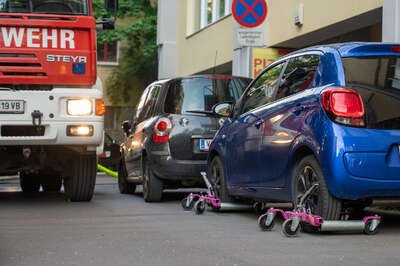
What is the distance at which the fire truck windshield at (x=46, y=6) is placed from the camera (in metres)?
10.2

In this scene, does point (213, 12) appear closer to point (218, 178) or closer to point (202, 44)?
point (202, 44)

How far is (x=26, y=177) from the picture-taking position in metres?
14.1

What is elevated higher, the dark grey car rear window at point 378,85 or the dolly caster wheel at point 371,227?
the dark grey car rear window at point 378,85

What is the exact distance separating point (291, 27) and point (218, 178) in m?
8.92

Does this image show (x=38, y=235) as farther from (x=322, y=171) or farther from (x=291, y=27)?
(x=291, y=27)

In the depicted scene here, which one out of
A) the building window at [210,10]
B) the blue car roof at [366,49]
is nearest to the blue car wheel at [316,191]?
the blue car roof at [366,49]

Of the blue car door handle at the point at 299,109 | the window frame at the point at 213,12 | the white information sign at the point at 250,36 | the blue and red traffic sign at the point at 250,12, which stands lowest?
the blue car door handle at the point at 299,109

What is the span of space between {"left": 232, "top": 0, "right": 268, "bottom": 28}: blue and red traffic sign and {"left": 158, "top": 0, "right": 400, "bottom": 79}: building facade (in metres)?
0.32

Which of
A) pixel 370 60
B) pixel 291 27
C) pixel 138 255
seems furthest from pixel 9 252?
pixel 291 27

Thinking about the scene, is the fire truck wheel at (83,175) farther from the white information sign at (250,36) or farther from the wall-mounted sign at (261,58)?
the wall-mounted sign at (261,58)

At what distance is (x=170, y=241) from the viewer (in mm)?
7004

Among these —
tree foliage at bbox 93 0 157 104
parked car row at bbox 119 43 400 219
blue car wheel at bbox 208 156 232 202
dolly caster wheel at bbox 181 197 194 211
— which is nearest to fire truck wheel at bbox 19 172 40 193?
dolly caster wheel at bbox 181 197 194 211

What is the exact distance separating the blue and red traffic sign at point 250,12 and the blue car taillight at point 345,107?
21.4ft

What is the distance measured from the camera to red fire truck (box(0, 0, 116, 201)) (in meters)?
9.92
